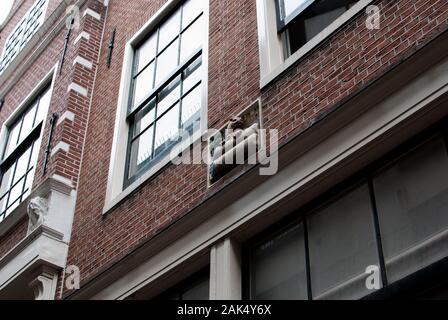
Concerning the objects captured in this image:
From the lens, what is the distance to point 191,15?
8859 millimetres

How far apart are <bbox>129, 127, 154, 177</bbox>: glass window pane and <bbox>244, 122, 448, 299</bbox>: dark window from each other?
290 centimetres

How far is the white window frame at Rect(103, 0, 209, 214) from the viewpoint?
7.39 metres

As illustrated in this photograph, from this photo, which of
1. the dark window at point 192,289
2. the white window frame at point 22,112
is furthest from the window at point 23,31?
the dark window at point 192,289

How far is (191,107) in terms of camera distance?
782 centimetres

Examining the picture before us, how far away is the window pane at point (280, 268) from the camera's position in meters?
5.32

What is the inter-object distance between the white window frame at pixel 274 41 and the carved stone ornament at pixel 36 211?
11.4 ft

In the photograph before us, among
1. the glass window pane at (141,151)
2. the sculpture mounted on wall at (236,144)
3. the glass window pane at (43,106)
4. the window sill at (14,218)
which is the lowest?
the sculpture mounted on wall at (236,144)

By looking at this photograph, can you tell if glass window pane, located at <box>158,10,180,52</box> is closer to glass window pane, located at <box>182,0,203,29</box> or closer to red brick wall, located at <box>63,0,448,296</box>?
glass window pane, located at <box>182,0,203,29</box>

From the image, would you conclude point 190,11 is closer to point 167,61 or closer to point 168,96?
point 167,61

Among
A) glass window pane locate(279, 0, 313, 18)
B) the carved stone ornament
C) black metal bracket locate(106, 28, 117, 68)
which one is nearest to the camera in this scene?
glass window pane locate(279, 0, 313, 18)

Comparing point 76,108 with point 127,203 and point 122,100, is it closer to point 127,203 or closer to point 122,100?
point 122,100

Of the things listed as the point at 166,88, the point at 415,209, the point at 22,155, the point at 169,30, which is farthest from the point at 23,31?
the point at 415,209

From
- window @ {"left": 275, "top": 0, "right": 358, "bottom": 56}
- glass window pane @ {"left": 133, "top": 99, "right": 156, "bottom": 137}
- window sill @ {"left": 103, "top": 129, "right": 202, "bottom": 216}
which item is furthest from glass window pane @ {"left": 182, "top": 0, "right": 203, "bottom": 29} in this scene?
window sill @ {"left": 103, "top": 129, "right": 202, "bottom": 216}

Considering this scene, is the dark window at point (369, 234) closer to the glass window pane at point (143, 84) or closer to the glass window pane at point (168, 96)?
the glass window pane at point (168, 96)
